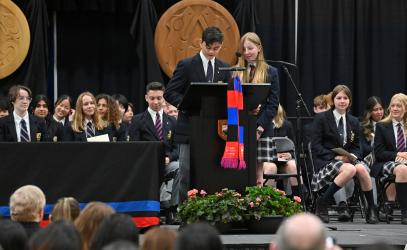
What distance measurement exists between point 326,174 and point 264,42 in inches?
133

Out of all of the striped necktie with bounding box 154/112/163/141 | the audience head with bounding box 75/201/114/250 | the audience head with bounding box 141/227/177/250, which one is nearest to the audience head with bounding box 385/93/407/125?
the striped necktie with bounding box 154/112/163/141

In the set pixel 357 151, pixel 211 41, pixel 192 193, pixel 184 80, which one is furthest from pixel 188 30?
pixel 192 193

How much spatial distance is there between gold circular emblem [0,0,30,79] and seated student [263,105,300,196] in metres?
3.53

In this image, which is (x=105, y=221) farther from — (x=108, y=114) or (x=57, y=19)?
(x=57, y=19)

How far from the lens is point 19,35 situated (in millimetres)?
11680

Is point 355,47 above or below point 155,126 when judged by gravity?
above

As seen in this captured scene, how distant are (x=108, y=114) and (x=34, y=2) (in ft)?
7.54

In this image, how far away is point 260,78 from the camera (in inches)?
327

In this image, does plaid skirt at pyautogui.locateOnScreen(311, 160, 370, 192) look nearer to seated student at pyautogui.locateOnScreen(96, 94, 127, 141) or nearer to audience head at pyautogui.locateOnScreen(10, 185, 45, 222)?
seated student at pyautogui.locateOnScreen(96, 94, 127, 141)

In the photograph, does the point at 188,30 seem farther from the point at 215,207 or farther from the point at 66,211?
the point at 66,211

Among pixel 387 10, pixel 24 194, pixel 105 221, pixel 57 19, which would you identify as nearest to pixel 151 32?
pixel 57 19

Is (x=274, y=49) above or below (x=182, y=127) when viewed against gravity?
above

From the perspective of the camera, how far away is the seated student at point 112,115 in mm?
10359

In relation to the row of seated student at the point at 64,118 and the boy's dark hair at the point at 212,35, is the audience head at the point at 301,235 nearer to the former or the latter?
the boy's dark hair at the point at 212,35
